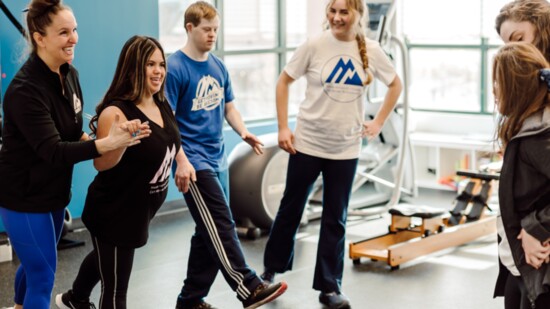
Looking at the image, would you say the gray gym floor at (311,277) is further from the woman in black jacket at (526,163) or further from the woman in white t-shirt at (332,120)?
the woman in black jacket at (526,163)

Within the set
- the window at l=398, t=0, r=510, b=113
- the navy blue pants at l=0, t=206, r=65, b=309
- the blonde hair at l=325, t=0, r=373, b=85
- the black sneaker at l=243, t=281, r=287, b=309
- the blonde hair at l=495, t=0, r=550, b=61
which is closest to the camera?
the blonde hair at l=495, t=0, r=550, b=61

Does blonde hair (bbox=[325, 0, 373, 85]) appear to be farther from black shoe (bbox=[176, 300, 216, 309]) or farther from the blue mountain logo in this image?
black shoe (bbox=[176, 300, 216, 309])

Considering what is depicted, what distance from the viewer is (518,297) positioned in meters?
2.53

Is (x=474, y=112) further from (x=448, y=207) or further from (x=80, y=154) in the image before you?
(x=80, y=154)

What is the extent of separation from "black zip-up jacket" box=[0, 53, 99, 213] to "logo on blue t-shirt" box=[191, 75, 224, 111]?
2.50 feet

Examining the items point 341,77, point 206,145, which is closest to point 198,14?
point 206,145

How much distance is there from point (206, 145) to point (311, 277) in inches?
54.3

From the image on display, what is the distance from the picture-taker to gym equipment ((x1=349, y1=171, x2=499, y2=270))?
5.19 metres

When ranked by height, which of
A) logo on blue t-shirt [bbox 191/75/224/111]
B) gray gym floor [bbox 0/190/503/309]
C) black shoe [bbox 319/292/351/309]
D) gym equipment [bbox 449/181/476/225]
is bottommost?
gray gym floor [bbox 0/190/503/309]

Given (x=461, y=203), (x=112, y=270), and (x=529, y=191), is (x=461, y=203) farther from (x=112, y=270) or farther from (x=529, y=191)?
(x=529, y=191)

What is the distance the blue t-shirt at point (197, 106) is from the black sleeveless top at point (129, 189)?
658 millimetres

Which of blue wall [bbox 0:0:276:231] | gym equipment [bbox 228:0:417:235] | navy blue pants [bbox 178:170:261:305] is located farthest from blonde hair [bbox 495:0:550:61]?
blue wall [bbox 0:0:276:231]

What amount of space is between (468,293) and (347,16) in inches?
64.9

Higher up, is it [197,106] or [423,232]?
[197,106]
